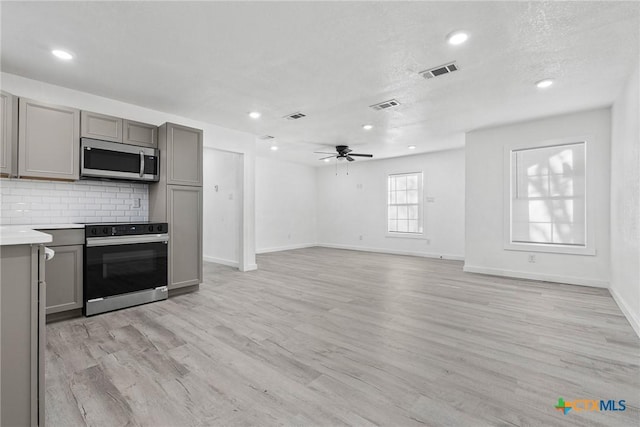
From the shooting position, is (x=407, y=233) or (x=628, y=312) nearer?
(x=628, y=312)

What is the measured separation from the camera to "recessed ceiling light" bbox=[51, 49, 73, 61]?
2609 mm

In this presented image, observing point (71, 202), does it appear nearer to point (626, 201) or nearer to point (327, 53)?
point (327, 53)

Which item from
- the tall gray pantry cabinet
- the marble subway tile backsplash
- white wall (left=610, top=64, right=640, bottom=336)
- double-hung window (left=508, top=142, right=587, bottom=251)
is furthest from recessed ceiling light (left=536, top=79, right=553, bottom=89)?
the marble subway tile backsplash

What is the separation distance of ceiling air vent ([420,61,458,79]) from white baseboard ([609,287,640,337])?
296 centimetres

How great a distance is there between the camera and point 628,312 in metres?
2.99

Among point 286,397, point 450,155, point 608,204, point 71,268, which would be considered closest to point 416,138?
point 450,155

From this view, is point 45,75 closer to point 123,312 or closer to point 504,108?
point 123,312

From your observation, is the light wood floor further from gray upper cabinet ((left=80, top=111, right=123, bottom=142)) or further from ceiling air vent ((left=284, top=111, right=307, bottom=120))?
ceiling air vent ((left=284, top=111, right=307, bottom=120))

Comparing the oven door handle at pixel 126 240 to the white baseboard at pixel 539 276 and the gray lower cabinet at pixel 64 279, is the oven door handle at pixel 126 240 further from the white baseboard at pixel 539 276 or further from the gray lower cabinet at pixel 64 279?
the white baseboard at pixel 539 276

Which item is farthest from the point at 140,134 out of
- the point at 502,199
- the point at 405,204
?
the point at 405,204

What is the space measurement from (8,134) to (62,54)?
936 mm

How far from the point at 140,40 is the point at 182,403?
2.82 metres

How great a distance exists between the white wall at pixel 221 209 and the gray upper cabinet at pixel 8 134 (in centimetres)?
320

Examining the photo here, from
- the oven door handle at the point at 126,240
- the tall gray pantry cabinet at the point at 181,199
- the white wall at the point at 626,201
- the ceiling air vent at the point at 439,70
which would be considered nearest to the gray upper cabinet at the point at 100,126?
the tall gray pantry cabinet at the point at 181,199
